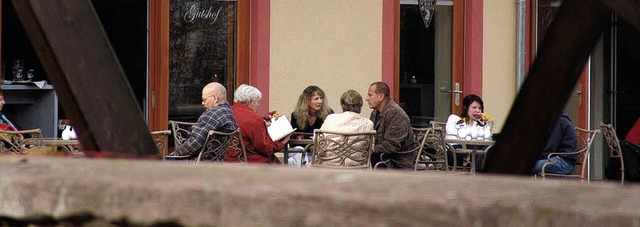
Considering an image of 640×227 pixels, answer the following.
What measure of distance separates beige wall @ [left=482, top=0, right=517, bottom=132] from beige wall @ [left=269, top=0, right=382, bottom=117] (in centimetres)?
113

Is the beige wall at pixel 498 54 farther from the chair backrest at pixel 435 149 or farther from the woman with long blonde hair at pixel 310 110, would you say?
the chair backrest at pixel 435 149

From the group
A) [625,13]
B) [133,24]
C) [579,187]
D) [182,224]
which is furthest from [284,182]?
[133,24]

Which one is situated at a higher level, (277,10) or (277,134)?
(277,10)

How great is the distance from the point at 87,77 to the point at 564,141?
725 centimetres

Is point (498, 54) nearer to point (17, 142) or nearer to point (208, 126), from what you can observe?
point (208, 126)

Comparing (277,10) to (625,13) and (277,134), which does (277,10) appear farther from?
(625,13)

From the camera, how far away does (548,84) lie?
3.82 meters

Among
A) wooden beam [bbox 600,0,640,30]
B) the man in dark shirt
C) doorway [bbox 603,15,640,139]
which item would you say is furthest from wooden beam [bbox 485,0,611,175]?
doorway [bbox 603,15,640,139]

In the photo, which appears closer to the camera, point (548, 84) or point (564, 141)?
point (548, 84)

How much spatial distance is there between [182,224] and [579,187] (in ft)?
1.94

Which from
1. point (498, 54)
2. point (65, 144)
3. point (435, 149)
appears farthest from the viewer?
point (498, 54)

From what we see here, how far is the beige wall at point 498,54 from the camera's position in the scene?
13516 mm

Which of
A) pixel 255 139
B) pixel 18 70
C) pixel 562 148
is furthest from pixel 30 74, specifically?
pixel 562 148

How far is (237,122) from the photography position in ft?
32.5
